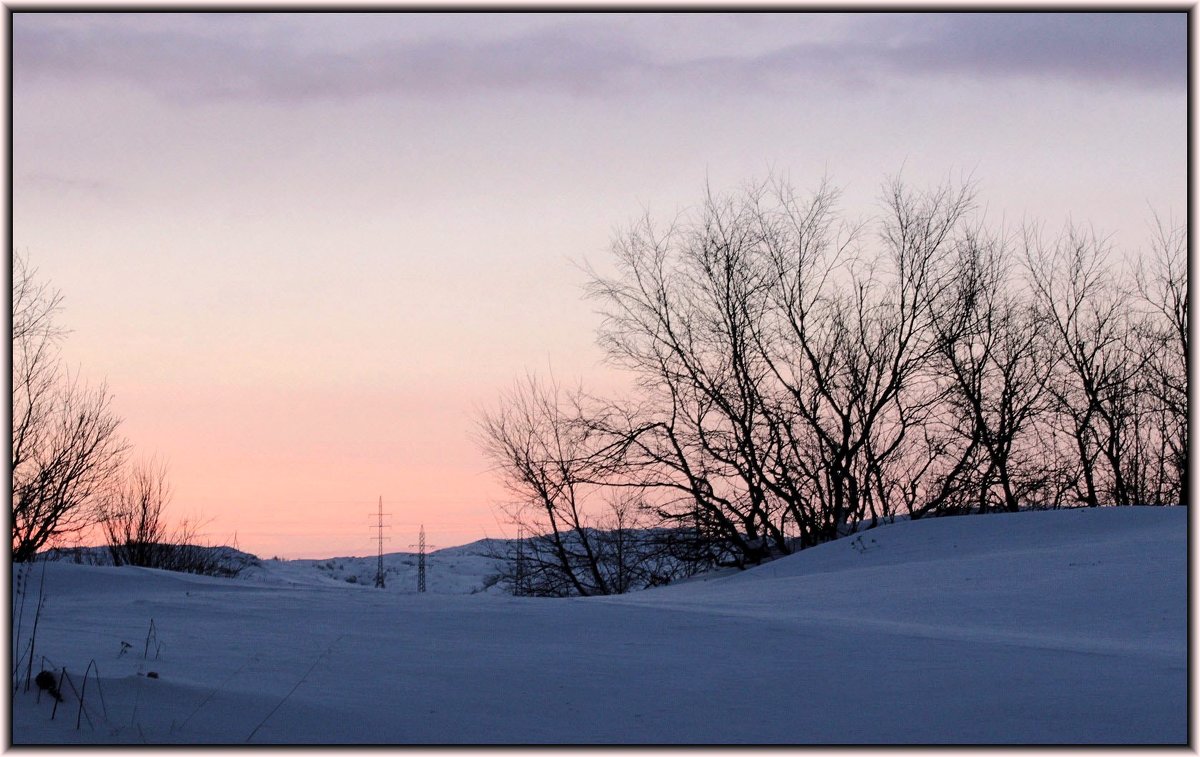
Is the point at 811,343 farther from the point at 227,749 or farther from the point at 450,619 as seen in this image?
the point at 227,749

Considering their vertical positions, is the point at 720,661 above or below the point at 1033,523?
below

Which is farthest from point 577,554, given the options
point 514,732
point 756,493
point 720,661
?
point 514,732

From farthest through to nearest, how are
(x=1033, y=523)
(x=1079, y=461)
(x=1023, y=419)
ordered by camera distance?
(x=1079, y=461)
(x=1023, y=419)
(x=1033, y=523)

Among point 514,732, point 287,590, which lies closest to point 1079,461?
point 287,590

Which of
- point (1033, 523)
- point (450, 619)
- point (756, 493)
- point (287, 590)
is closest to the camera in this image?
point (450, 619)

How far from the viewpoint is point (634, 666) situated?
6.75 metres

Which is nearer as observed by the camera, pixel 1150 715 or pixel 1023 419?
pixel 1150 715

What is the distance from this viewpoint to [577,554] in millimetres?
24391

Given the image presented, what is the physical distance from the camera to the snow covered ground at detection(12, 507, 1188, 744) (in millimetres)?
5355

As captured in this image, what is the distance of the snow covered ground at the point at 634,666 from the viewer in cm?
536

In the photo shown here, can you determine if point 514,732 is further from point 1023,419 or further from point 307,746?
point 1023,419

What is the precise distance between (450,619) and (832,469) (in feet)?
45.0

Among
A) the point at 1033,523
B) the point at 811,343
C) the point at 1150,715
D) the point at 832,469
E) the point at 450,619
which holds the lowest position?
the point at 1150,715

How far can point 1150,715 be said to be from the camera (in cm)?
559
